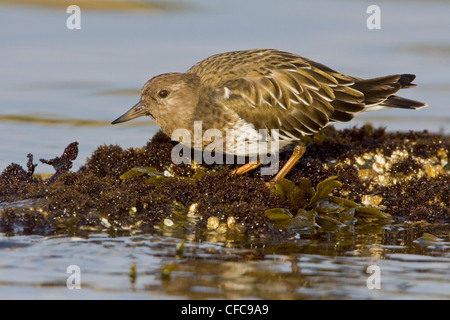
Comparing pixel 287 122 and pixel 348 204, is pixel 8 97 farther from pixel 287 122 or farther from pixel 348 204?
pixel 348 204

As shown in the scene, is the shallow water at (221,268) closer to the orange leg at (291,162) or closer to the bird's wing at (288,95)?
the orange leg at (291,162)

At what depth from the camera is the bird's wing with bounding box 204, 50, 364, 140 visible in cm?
825

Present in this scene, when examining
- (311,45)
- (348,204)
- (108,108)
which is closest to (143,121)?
(108,108)

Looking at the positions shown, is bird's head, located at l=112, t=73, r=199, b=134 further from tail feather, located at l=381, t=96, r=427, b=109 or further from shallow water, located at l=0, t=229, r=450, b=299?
tail feather, located at l=381, t=96, r=427, b=109

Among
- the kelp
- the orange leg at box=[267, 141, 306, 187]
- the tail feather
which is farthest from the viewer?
the tail feather

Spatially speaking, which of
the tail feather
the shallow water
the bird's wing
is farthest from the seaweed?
the tail feather

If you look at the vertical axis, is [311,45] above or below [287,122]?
above

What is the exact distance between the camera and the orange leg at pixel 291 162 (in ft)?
26.9

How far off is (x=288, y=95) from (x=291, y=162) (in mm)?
720

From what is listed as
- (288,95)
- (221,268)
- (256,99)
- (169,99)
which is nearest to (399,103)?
(288,95)

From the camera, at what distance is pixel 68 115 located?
12.9 meters

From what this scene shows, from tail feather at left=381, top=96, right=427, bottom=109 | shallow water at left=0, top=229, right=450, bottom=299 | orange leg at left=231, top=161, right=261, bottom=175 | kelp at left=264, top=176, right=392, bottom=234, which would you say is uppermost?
tail feather at left=381, top=96, right=427, bottom=109
